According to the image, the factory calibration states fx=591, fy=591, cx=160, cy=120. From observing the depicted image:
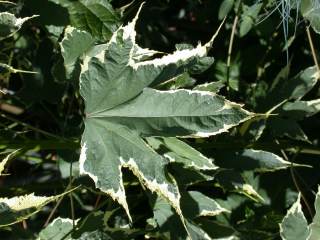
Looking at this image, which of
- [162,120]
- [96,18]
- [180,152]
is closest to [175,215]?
[180,152]

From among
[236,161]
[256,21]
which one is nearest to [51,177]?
[236,161]

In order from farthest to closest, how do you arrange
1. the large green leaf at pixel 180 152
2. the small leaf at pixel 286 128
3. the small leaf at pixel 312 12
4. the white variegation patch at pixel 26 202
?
the small leaf at pixel 286 128
the small leaf at pixel 312 12
the large green leaf at pixel 180 152
the white variegation patch at pixel 26 202

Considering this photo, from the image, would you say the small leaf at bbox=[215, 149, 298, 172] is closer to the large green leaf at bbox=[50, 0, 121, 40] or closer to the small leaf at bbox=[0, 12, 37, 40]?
the large green leaf at bbox=[50, 0, 121, 40]

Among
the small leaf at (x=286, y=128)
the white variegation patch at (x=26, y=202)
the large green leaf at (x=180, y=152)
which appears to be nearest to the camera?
the white variegation patch at (x=26, y=202)

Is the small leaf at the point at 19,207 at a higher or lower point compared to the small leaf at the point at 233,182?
higher

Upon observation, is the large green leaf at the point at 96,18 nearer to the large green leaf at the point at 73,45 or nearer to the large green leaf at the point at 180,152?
the large green leaf at the point at 73,45

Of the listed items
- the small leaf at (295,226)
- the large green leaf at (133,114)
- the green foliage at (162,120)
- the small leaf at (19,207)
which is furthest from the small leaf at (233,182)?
the small leaf at (19,207)

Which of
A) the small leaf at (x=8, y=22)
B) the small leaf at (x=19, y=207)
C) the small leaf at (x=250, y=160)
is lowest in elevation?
the small leaf at (x=250, y=160)

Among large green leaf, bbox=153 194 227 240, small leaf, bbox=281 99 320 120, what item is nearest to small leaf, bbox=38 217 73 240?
large green leaf, bbox=153 194 227 240
